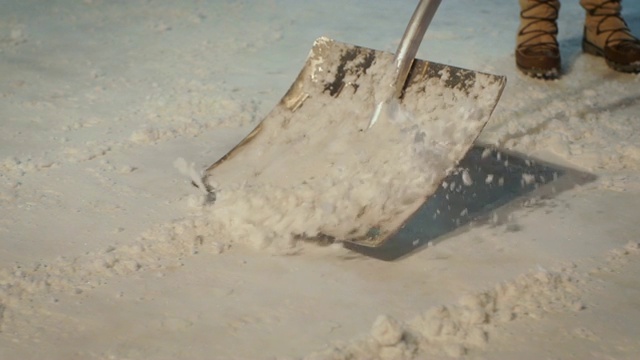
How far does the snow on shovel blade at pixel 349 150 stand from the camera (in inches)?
72.4

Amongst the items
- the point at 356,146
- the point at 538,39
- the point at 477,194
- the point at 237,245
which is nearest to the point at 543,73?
the point at 538,39

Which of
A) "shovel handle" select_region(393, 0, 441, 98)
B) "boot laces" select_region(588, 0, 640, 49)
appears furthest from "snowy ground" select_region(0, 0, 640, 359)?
"shovel handle" select_region(393, 0, 441, 98)

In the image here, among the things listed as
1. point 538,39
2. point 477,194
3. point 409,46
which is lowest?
point 477,194

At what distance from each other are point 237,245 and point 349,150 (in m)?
0.35

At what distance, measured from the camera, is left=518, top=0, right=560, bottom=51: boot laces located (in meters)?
3.14

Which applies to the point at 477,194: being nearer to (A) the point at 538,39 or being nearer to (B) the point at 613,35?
(A) the point at 538,39

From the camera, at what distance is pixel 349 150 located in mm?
2012

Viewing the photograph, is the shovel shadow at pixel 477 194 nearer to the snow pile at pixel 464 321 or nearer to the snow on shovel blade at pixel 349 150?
the snow on shovel blade at pixel 349 150

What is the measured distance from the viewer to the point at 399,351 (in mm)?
1486

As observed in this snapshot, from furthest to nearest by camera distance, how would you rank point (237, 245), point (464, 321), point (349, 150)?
1. point (349, 150)
2. point (237, 245)
3. point (464, 321)

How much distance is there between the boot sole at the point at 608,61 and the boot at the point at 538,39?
222 millimetres

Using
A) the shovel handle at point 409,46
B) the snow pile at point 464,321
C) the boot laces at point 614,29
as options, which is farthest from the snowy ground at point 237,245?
the shovel handle at point 409,46

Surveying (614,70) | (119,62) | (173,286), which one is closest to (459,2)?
(614,70)

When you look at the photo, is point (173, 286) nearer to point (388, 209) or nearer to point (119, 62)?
point (388, 209)
